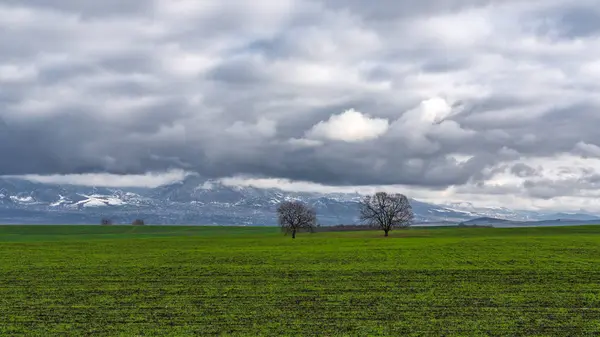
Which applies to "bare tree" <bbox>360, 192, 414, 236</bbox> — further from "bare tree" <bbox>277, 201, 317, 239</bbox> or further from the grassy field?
the grassy field

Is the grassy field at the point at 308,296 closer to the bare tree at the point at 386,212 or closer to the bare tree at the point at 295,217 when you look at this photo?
the bare tree at the point at 386,212

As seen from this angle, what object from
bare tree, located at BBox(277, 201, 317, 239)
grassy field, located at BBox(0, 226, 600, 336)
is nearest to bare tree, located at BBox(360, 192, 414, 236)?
bare tree, located at BBox(277, 201, 317, 239)

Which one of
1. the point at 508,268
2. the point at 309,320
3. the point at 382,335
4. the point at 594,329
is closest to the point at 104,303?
the point at 309,320

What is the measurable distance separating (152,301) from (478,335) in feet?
62.8

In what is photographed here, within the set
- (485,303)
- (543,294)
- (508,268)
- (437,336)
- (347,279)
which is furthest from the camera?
(508,268)

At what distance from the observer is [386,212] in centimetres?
12962

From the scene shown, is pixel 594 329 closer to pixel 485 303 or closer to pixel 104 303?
pixel 485 303

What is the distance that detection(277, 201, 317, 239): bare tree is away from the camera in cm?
13875

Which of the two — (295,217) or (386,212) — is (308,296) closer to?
(386,212)

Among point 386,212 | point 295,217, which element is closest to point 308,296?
point 386,212

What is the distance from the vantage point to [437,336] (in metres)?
27.0

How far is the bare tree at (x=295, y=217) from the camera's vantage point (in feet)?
455

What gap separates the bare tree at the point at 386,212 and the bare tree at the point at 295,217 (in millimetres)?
14770

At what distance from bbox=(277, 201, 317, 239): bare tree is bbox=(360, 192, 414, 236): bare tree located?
14770 millimetres
